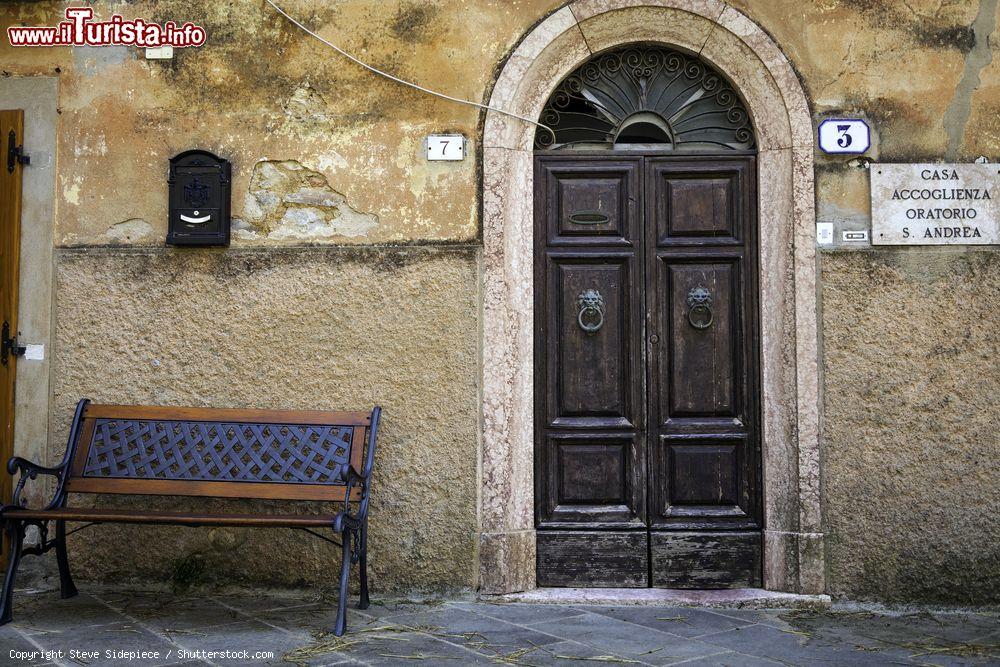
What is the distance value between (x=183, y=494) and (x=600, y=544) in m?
2.18

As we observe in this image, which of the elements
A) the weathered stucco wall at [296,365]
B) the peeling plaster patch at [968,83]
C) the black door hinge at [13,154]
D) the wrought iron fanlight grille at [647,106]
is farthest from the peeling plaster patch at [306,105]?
the peeling plaster patch at [968,83]

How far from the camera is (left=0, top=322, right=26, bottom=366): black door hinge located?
4879 millimetres

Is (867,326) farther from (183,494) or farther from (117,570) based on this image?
(117,570)

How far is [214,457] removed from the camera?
14.8 ft

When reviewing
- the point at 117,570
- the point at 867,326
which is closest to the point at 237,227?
the point at 117,570

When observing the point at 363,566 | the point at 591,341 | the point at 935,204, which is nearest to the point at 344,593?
the point at 363,566

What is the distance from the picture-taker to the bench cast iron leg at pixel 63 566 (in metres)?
4.56

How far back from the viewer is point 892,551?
4.56m

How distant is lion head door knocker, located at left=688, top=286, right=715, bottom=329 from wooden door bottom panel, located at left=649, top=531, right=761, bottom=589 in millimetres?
1138

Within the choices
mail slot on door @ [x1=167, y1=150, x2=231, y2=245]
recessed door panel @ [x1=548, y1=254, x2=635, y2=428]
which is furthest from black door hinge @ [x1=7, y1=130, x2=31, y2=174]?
recessed door panel @ [x1=548, y1=254, x2=635, y2=428]

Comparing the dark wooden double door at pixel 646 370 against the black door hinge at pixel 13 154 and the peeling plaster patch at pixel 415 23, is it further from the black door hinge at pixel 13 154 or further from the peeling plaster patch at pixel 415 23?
the black door hinge at pixel 13 154

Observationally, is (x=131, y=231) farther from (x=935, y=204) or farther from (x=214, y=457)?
(x=935, y=204)

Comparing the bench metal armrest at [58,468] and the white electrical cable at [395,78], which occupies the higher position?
the white electrical cable at [395,78]

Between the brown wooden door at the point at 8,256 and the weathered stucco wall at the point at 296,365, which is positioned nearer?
the weathered stucco wall at the point at 296,365
